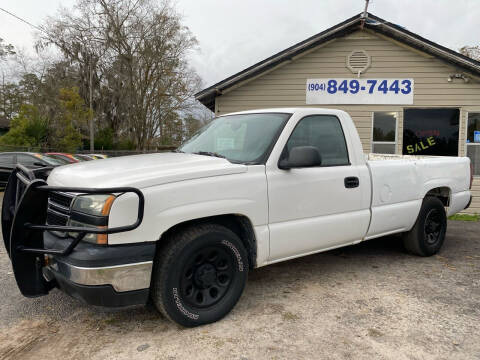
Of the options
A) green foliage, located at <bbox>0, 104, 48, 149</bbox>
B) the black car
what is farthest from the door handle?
green foliage, located at <bbox>0, 104, 48, 149</bbox>

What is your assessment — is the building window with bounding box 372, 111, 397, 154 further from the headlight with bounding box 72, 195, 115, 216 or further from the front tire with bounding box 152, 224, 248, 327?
the headlight with bounding box 72, 195, 115, 216

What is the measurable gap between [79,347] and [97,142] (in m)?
31.1

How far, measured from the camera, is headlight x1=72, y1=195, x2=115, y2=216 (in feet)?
8.61

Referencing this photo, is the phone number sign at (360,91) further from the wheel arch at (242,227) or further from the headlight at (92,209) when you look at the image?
the headlight at (92,209)

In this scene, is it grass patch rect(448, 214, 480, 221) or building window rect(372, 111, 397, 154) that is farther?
building window rect(372, 111, 397, 154)

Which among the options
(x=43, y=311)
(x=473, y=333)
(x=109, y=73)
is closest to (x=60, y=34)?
(x=109, y=73)

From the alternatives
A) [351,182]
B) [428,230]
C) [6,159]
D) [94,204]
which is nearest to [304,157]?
[351,182]

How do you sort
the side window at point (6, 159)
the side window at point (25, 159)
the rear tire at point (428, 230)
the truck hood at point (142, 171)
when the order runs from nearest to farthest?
the truck hood at point (142, 171)
the rear tire at point (428, 230)
the side window at point (25, 159)
the side window at point (6, 159)

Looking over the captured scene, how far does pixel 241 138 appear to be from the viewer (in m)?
3.81

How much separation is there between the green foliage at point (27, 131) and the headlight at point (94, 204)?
21002 millimetres

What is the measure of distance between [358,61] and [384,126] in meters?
1.88

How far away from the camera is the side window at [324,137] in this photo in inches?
150

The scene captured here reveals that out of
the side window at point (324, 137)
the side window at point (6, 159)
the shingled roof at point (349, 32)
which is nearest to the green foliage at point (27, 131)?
the side window at point (6, 159)

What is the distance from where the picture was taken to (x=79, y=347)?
9.30 ft
